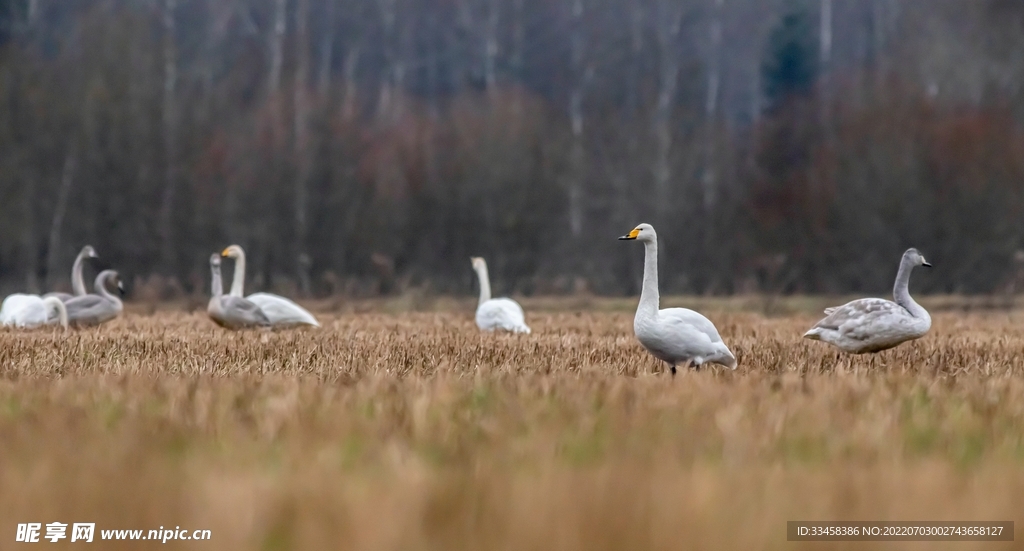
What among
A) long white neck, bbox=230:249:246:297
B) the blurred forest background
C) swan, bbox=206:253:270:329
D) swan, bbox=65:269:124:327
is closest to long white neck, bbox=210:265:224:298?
long white neck, bbox=230:249:246:297

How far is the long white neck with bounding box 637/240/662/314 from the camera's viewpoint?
7.49 m

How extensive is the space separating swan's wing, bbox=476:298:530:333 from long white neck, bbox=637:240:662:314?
4.17 meters

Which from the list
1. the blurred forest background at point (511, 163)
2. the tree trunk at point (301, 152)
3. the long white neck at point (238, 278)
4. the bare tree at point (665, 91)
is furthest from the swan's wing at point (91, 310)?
the bare tree at point (665, 91)

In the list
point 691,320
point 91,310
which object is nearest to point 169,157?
point 91,310

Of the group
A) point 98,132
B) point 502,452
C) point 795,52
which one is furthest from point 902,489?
point 795,52

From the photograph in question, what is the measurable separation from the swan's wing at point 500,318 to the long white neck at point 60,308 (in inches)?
167

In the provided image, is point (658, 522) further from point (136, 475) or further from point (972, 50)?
point (972, 50)

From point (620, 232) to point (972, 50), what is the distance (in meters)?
10.3

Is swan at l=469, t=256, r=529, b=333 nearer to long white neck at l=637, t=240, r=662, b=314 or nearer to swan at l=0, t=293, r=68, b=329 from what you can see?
long white neck at l=637, t=240, r=662, b=314

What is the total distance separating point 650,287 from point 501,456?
4.32m

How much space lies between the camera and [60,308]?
491 inches

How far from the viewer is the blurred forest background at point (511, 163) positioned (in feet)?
87.0

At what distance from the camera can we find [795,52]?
37.6 meters

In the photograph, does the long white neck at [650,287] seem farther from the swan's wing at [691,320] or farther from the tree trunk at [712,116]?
the tree trunk at [712,116]
